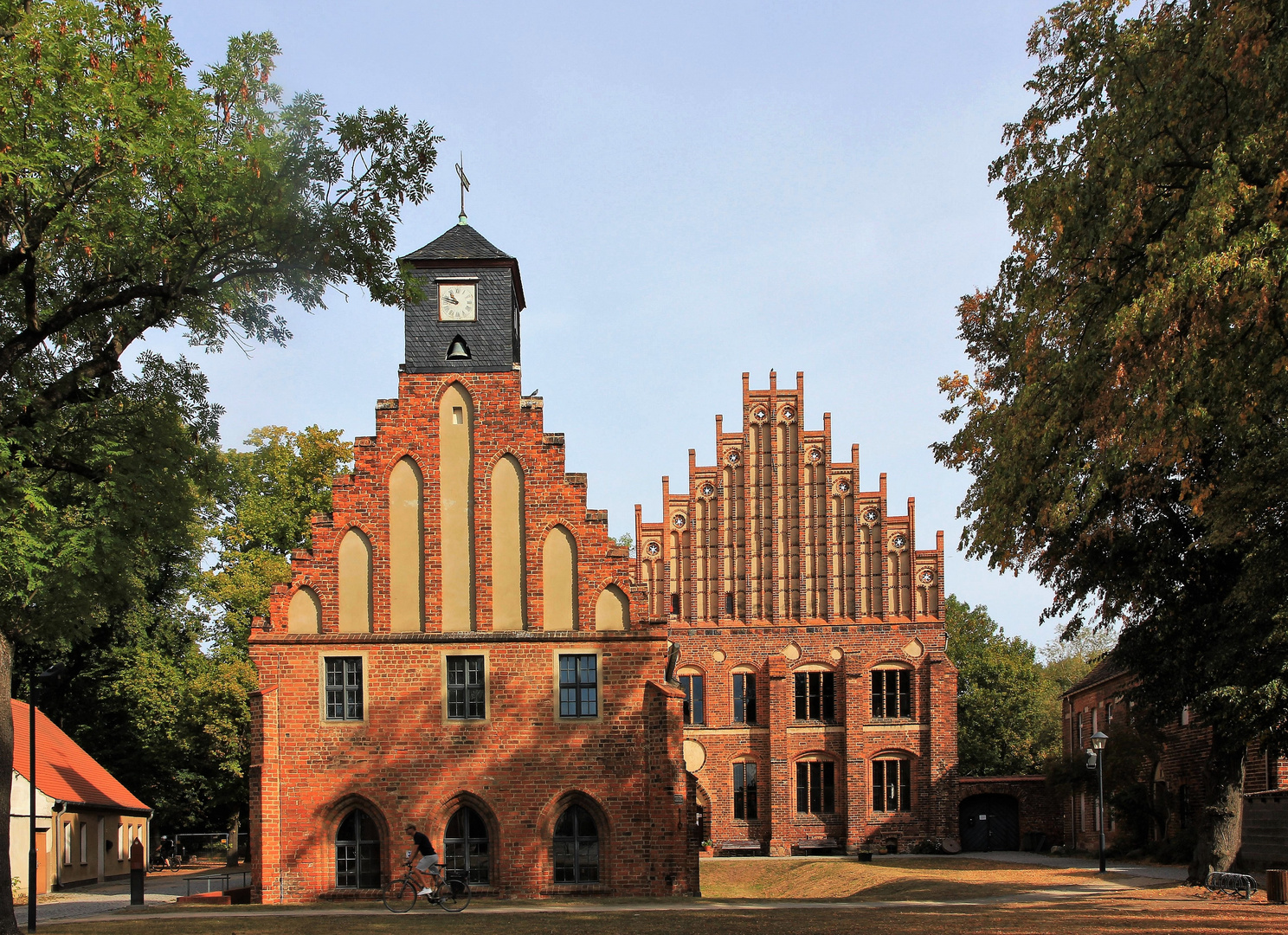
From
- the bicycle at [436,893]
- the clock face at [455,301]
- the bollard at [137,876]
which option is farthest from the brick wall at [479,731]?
Result: the bollard at [137,876]

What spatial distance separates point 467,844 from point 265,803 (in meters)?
4.16

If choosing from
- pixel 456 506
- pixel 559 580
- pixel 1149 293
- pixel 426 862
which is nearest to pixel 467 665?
pixel 559 580

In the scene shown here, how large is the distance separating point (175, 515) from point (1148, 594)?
17618mm

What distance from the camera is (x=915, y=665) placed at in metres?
44.9

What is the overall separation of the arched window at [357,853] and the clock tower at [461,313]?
9559mm

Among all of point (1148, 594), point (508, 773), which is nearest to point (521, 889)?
point (508, 773)

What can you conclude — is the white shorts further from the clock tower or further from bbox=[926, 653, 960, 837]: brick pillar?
bbox=[926, 653, 960, 837]: brick pillar

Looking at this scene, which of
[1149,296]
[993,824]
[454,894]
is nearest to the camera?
[1149,296]

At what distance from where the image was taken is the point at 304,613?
25.6 meters

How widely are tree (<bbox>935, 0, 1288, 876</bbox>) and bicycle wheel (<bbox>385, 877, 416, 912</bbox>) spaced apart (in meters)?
12.7

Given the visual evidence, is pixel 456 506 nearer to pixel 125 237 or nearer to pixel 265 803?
pixel 265 803

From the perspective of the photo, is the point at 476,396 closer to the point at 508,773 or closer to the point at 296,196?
the point at 508,773

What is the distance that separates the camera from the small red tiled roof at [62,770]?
112 ft

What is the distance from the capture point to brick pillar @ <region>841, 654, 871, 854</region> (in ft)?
144
